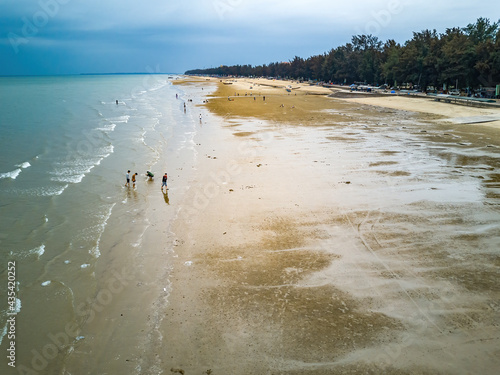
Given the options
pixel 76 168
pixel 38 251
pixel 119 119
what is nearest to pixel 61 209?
pixel 38 251

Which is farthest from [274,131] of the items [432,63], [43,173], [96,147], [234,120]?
[432,63]

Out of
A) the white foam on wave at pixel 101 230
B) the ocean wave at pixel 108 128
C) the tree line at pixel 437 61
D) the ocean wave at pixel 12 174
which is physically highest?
the tree line at pixel 437 61

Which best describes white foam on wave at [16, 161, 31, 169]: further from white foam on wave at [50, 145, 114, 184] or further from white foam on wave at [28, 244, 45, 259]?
white foam on wave at [28, 244, 45, 259]

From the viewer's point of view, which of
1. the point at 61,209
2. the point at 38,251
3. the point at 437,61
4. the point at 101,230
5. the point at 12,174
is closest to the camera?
the point at 38,251

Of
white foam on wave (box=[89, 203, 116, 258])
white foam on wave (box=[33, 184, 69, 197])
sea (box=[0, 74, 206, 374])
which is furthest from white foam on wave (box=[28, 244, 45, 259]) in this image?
white foam on wave (box=[33, 184, 69, 197])

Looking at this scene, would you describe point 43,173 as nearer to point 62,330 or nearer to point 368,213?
point 62,330

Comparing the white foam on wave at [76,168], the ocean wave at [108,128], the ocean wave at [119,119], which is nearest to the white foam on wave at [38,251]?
the white foam on wave at [76,168]

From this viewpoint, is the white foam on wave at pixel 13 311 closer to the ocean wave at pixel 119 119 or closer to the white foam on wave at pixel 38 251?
the white foam on wave at pixel 38 251

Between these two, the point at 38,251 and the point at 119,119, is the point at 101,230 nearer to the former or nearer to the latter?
the point at 38,251
